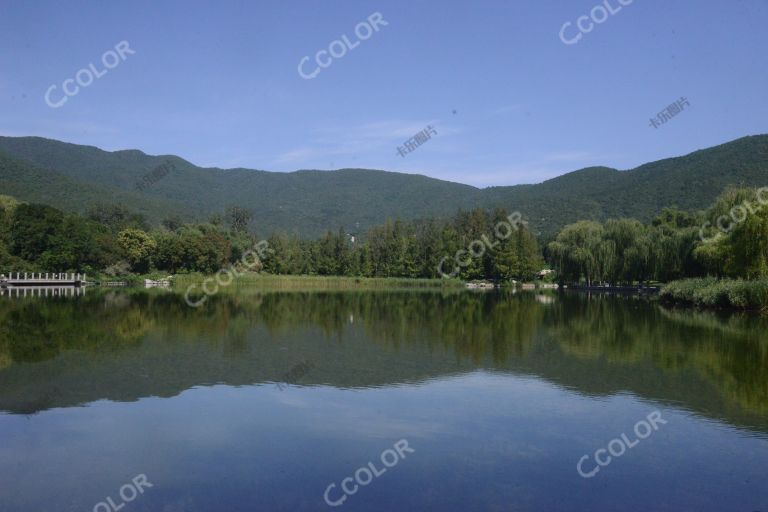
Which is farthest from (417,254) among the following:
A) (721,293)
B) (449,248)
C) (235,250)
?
(721,293)

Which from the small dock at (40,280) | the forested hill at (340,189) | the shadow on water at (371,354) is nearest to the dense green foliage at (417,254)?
the small dock at (40,280)

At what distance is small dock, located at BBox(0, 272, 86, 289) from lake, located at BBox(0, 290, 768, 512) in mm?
38359

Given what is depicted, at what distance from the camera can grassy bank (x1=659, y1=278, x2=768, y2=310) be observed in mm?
26438

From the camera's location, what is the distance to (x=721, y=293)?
28.7 meters

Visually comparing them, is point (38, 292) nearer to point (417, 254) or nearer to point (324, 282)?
point (324, 282)

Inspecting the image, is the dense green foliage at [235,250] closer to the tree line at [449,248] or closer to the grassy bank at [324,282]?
the tree line at [449,248]

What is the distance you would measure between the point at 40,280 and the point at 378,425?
49611mm

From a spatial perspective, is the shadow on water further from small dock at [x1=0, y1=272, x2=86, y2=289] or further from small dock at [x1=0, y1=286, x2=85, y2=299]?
small dock at [x1=0, y1=272, x2=86, y2=289]

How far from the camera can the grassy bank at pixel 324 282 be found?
57.0 m

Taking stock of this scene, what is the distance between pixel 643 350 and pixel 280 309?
646 inches

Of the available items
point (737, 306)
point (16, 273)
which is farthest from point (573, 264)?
point (16, 273)

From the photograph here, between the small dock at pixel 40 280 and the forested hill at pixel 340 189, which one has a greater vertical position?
the forested hill at pixel 340 189

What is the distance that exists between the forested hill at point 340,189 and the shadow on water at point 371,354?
66703 mm

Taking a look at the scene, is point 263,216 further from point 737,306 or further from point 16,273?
point 737,306
